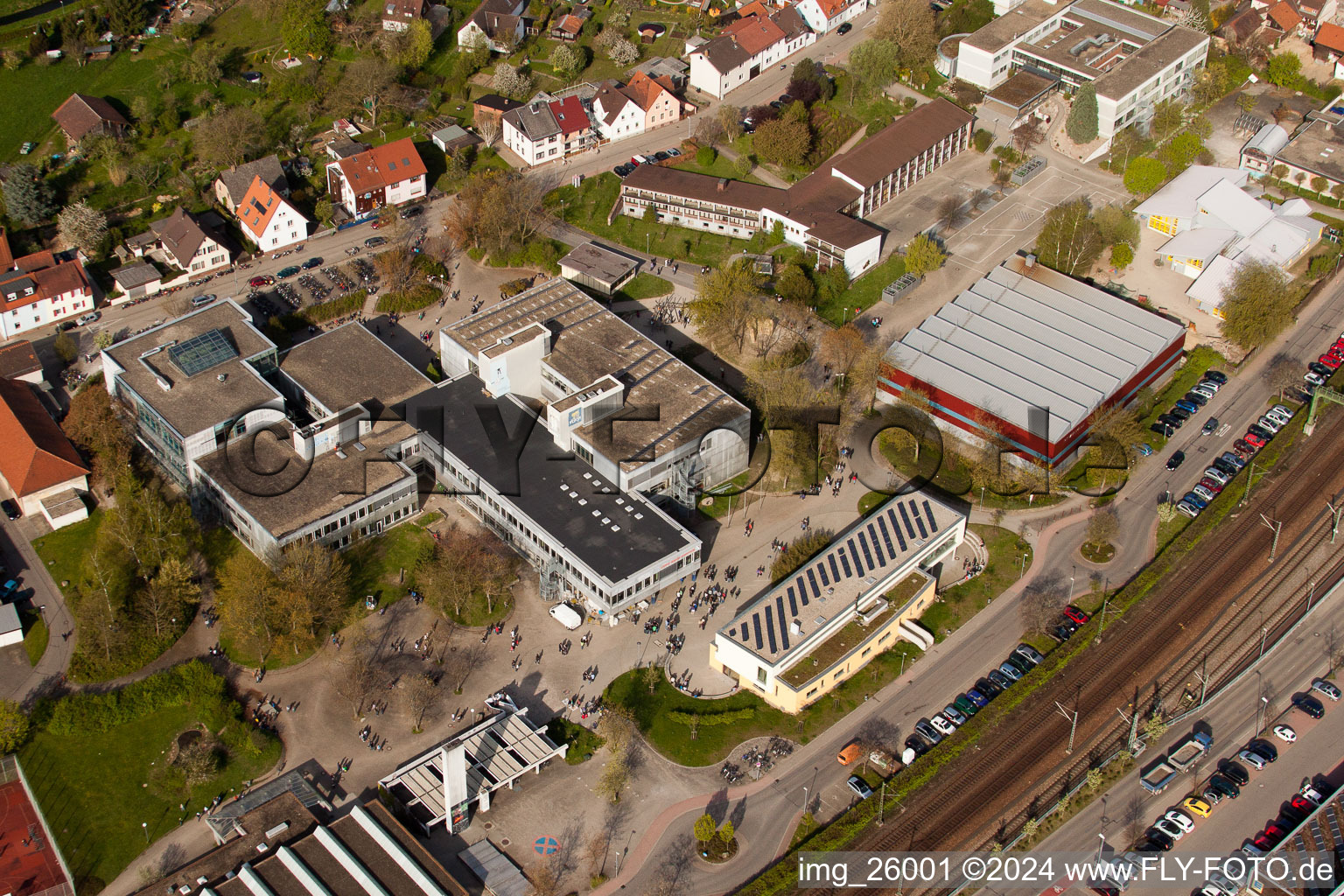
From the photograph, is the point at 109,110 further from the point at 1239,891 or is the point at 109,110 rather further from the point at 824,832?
the point at 1239,891

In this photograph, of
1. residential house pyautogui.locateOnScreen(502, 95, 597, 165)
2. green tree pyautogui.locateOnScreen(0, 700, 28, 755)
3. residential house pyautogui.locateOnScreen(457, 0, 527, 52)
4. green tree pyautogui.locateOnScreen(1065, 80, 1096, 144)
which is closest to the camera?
green tree pyautogui.locateOnScreen(0, 700, 28, 755)

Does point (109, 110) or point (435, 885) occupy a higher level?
point (109, 110)

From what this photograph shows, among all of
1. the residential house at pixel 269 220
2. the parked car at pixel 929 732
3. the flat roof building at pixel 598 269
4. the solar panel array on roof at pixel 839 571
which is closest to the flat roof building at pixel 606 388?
the flat roof building at pixel 598 269

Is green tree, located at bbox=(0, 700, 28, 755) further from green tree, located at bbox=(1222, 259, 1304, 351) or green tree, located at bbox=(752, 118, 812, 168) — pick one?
green tree, located at bbox=(1222, 259, 1304, 351)

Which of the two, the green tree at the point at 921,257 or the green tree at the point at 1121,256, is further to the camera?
the green tree at the point at 1121,256

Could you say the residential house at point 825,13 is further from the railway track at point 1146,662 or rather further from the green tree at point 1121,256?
the railway track at point 1146,662

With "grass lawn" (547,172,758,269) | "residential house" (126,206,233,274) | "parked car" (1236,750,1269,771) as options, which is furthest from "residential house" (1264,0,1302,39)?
"residential house" (126,206,233,274)

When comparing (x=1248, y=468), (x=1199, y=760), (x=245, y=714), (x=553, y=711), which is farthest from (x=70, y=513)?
(x=1248, y=468)
